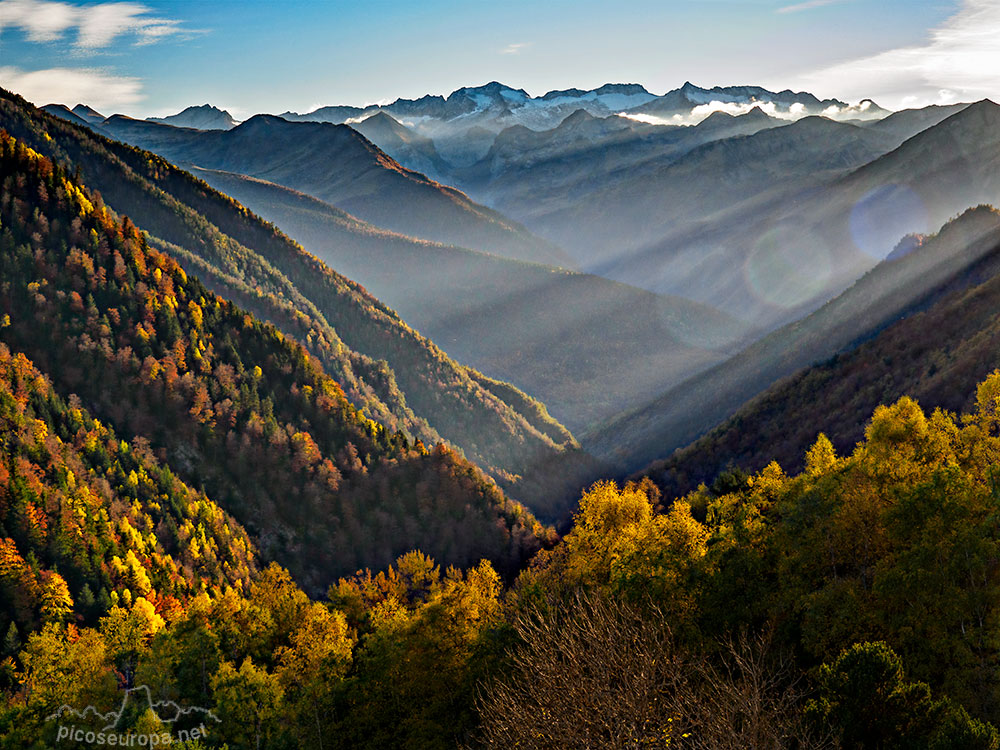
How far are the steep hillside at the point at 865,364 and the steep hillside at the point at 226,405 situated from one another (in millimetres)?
45037

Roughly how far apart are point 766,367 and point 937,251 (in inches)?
1850

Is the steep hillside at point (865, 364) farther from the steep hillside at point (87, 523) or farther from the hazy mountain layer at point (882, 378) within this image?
the steep hillside at point (87, 523)

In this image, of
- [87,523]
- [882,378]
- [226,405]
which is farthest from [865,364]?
[87,523]

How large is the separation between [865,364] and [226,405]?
393 feet

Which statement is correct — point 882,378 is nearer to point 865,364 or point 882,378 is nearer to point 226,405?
point 865,364

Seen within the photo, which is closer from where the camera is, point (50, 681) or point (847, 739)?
point (847, 739)

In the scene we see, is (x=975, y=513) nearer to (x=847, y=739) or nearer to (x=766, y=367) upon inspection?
(x=847, y=739)

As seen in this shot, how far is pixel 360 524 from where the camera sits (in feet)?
453

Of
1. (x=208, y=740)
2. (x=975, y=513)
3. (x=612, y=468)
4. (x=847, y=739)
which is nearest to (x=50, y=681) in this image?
(x=208, y=740)

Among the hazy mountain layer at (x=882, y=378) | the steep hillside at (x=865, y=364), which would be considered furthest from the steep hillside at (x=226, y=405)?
the steep hillside at (x=865, y=364)

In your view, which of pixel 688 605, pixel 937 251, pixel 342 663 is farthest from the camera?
pixel 937 251

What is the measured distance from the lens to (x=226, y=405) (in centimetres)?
14750

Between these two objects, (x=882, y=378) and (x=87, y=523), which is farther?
(x=882, y=378)

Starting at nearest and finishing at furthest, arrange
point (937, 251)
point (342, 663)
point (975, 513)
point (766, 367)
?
point (975, 513), point (342, 663), point (937, 251), point (766, 367)
